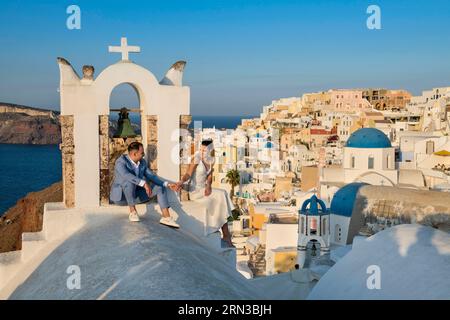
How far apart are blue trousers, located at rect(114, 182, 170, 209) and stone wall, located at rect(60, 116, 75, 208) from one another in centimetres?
51

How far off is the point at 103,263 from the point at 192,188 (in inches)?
103

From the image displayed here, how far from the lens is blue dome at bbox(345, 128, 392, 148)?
2709 cm

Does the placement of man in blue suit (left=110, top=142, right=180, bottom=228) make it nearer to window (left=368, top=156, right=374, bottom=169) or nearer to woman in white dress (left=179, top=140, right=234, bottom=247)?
woman in white dress (left=179, top=140, right=234, bottom=247)

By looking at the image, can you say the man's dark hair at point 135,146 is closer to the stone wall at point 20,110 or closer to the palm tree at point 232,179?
the palm tree at point 232,179

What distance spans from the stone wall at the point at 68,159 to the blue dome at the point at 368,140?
2206 cm

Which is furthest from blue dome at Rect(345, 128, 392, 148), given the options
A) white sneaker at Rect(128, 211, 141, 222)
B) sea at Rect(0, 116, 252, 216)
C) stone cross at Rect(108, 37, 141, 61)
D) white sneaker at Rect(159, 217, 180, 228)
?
white sneaker at Rect(128, 211, 141, 222)

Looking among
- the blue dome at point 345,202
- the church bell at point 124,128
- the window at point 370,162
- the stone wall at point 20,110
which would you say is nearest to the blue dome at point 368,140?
the window at point 370,162

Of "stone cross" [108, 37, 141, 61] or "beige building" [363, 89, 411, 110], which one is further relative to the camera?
"beige building" [363, 89, 411, 110]

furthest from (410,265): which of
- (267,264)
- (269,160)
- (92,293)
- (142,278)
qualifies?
(269,160)

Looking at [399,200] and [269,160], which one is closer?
[399,200]
